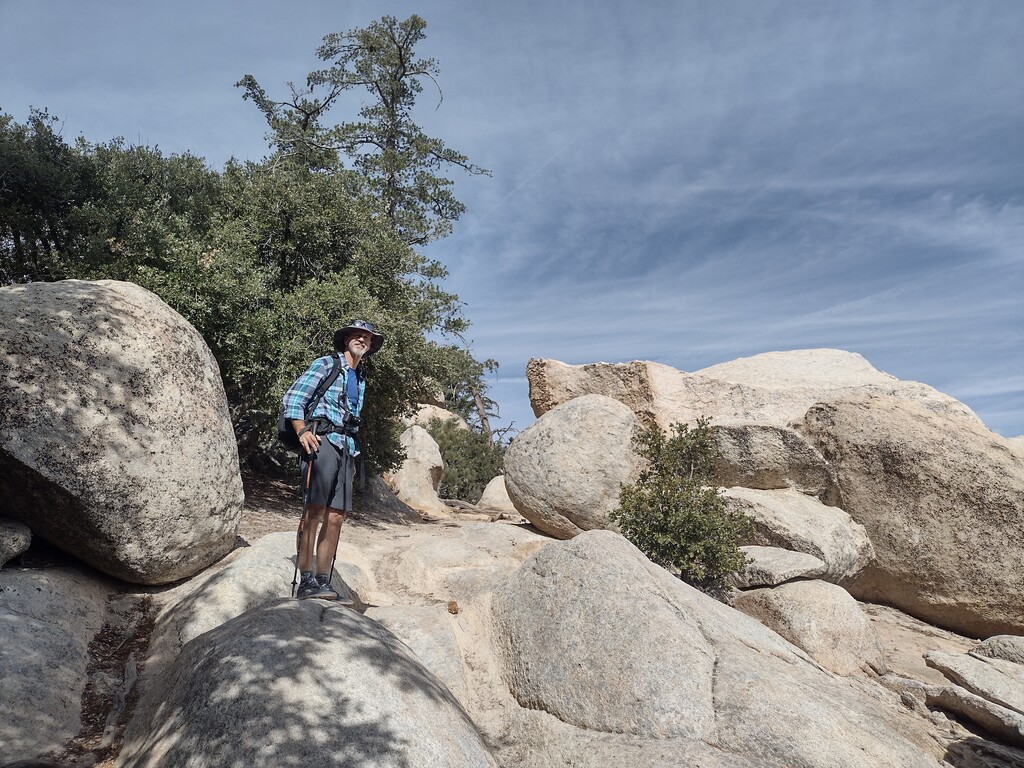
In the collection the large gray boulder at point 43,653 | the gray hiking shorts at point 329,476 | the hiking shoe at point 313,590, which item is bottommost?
the large gray boulder at point 43,653

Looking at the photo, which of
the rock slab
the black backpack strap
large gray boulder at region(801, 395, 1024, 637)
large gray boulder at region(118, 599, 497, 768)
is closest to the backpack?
the black backpack strap

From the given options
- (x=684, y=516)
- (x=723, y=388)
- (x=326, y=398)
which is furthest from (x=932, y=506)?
(x=326, y=398)

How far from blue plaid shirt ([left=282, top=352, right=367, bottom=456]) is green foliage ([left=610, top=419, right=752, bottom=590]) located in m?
5.20

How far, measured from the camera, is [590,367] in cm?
1338

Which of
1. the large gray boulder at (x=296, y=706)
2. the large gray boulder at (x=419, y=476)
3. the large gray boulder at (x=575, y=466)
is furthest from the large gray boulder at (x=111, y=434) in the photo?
the large gray boulder at (x=419, y=476)

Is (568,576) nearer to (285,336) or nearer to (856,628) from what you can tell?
(856,628)

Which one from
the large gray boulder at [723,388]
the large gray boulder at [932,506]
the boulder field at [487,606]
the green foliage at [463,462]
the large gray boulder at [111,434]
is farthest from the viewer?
the green foliage at [463,462]

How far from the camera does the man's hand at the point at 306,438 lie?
19.3 feet

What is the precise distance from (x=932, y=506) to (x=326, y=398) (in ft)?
32.7

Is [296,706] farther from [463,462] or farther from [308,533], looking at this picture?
[463,462]

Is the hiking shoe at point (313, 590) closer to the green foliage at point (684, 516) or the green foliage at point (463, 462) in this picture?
the green foliage at point (684, 516)

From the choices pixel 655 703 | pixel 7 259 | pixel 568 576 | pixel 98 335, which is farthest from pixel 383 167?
pixel 655 703

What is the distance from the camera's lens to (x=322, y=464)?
5.98m

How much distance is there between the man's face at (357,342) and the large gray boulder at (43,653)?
3506mm
